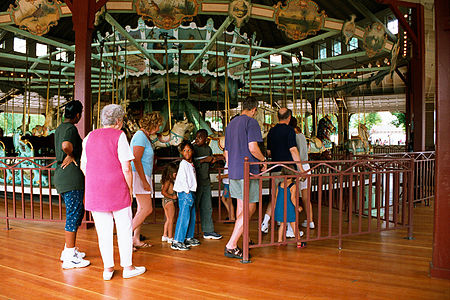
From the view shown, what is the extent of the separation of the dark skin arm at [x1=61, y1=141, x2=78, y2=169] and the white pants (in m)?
0.69

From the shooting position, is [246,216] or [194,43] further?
[194,43]

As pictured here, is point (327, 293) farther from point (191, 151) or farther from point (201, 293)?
point (191, 151)

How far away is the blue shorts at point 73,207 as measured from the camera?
376 cm

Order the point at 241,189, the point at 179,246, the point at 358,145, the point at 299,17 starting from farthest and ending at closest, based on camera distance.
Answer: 1. the point at 358,145
2. the point at 299,17
3. the point at 179,246
4. the point at 241,189

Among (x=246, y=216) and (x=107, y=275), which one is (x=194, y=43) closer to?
(x=246, y=216)

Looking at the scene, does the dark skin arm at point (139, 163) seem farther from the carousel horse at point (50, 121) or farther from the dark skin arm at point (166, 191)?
the carousel horse at point (50, 121)

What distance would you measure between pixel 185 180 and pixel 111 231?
117 centimetres

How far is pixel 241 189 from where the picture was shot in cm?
394

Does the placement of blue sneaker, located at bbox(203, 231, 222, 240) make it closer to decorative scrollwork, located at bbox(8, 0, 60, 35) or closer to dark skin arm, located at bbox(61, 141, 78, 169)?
dark skin arm, located at bbox(61, 141, 78, 169)

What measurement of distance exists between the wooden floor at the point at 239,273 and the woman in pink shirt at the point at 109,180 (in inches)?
14.7

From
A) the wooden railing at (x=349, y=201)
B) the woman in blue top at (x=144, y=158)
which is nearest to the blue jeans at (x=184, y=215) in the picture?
the woman in blue top at (x=144, y=158)

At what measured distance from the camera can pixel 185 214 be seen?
170 inches

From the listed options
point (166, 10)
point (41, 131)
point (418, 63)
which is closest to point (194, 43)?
point (166, 10)

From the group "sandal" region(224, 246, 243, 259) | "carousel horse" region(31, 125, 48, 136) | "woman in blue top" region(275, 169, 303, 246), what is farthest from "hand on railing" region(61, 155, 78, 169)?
"carousel horse" region(31, 125, 48, 136)
